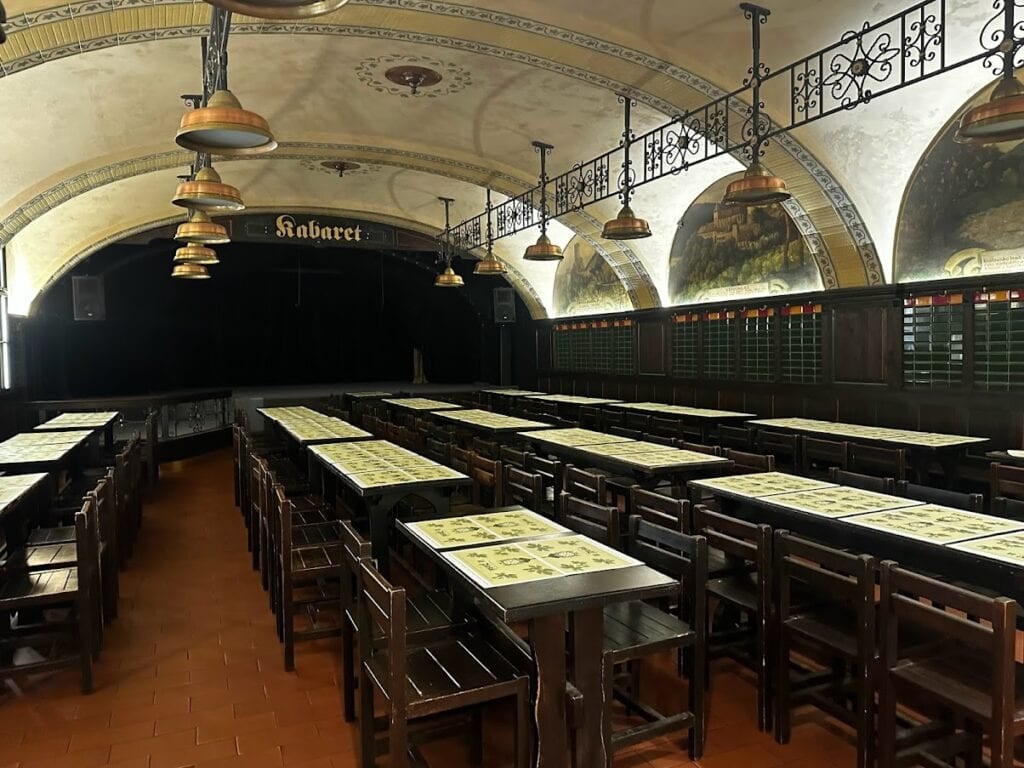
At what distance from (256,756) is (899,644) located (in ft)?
9.17

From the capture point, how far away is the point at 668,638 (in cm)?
309

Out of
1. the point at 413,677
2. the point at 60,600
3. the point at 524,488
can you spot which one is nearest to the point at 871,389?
the point at 524,488

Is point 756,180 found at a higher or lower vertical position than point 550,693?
higher

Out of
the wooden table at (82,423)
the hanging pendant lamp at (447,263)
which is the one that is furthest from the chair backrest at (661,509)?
the hanging pendant lamp at (447,263)

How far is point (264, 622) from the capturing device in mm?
4945

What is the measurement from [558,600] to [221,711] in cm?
220

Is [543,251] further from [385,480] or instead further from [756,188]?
[385,480]

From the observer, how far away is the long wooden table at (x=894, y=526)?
Answer: 305 centimetres

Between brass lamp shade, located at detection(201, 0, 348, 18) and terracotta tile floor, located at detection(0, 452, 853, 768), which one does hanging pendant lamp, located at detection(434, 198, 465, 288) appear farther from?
brass lamp shade, located at detection(201, 0, 348, 18)

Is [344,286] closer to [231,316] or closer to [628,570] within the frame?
[231,316]

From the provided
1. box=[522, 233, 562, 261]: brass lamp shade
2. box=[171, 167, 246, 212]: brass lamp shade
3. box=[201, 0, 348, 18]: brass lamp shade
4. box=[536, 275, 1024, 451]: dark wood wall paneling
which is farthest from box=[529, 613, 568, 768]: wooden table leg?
box=[522, 233, 562, 261]: brass lamp shade

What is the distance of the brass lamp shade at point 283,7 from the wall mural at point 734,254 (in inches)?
288

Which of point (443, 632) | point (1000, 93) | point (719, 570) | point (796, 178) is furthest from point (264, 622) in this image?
point (796, 178)

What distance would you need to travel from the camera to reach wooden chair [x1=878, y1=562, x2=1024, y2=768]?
2332 mm
